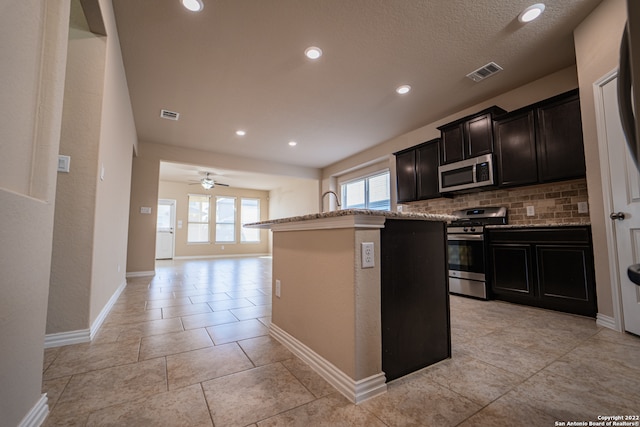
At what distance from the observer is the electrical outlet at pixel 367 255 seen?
1.29 meters

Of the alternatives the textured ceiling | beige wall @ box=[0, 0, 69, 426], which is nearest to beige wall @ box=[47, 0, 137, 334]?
the textured ceiling

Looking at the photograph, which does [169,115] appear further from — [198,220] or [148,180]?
[198,220]

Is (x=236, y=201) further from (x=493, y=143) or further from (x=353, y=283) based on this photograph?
(x=353, y=283)

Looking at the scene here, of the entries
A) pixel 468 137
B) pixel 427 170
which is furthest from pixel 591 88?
pixel 427 170

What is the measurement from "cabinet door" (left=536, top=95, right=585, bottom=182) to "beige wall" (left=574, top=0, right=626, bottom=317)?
385 mm

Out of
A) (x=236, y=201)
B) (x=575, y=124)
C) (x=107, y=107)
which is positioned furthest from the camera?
(x=236, y=201)

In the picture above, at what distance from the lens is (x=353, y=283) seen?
1271mm

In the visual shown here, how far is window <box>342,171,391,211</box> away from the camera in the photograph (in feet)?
19.1

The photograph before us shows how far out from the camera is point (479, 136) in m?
3.46

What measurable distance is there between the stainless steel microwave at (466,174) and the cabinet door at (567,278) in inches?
40.7

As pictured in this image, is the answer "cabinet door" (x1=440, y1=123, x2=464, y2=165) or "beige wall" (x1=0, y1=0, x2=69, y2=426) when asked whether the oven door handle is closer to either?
"cabinet door" (x1=440, y1=123, x2=464, y2=165)

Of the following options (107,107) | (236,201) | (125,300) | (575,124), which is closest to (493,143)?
(575,124)

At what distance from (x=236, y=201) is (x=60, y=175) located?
8.15m

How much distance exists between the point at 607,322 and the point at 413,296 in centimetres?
195
